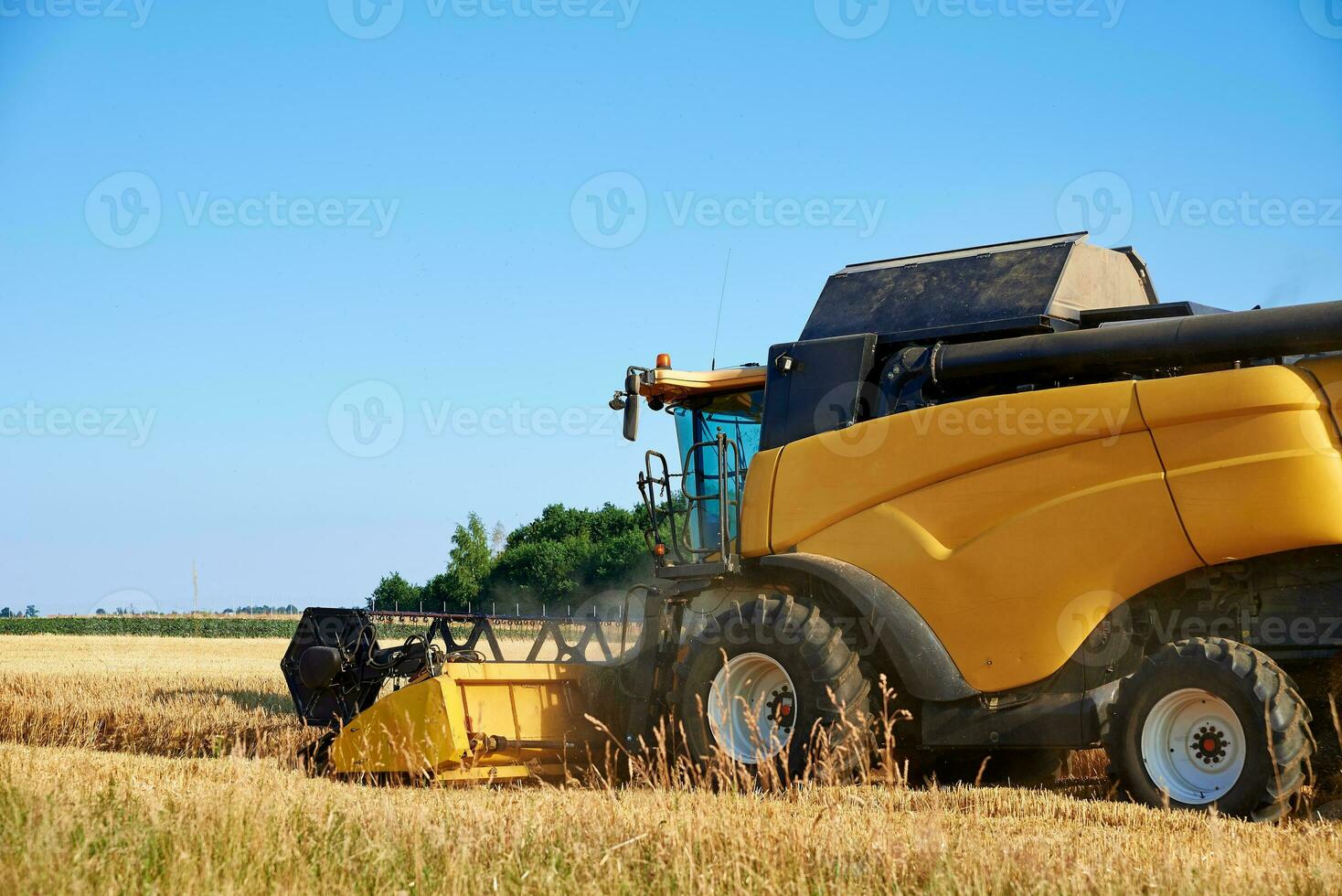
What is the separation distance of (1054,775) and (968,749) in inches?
36.8

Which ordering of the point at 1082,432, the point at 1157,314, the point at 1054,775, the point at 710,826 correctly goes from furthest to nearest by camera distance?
the point at 1054,775 < the point at 1157,314 < the point at 1082,432 < the point at 710,826

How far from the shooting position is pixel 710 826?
4801 mm

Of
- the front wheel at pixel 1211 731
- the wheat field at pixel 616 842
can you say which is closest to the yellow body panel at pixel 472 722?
the wheat field at pixel 616 842

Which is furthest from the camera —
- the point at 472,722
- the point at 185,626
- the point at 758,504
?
the point at 185,626

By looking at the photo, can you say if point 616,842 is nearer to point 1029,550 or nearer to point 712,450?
point 1029,550

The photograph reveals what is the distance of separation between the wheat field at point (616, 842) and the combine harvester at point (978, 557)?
538 mm

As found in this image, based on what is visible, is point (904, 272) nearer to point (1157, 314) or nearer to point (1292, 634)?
point (1157, 314)

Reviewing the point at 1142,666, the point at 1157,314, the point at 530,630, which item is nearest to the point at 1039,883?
the point at 1142,666

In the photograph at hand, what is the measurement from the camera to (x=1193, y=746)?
6.43 m

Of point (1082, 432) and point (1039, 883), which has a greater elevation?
point (1082, 432)

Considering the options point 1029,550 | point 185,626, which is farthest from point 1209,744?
point 185,626

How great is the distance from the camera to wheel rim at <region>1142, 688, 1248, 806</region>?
628 centimetres

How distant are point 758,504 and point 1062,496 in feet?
6.78

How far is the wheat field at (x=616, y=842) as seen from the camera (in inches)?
167
